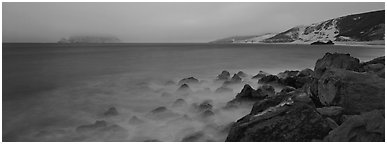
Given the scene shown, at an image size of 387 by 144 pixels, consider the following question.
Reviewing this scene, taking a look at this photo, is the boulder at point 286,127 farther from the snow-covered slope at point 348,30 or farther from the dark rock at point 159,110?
the snow-covered slope at point 348,30

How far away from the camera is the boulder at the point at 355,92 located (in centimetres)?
577

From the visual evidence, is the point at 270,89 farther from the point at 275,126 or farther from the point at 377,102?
the point at 275,126

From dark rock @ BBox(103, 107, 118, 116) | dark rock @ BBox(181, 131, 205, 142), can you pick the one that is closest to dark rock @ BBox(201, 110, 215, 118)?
dark rock @ BBox(181, 131, 205, 142)

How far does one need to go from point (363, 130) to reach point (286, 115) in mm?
1302

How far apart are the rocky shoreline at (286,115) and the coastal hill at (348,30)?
11157 centimetres

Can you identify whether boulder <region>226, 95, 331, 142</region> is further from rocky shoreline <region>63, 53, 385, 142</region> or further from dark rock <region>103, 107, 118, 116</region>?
dark rock <region>103, 107, 118, 116</region>

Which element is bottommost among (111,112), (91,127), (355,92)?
(91,127)

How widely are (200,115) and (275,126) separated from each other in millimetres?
3678

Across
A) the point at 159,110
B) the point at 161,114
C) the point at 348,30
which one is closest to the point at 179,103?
the point at 159,110

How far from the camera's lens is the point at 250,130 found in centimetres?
514

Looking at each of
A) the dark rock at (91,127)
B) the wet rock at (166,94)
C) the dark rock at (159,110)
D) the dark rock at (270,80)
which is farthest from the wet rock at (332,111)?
the wet rock at (166,94)

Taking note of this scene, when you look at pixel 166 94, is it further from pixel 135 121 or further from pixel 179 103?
pixel 135 121

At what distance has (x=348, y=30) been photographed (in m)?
134

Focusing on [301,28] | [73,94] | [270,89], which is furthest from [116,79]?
[301,28]
